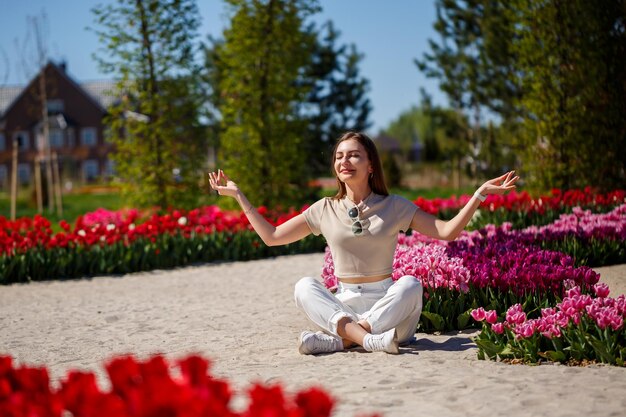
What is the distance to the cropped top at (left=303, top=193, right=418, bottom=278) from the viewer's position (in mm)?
5168

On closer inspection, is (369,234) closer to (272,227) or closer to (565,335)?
(272,227)

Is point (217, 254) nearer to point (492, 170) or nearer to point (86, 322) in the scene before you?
point (86, 322)

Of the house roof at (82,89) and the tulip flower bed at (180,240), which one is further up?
the house roof at (82,89)

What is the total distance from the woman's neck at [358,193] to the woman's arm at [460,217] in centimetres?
39

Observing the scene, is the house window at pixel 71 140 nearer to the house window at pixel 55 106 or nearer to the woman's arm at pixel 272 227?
the house window at pixel 55 106

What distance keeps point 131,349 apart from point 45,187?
20688 mm

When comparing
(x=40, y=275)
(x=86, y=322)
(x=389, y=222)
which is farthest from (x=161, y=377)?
(x=40, y=275)

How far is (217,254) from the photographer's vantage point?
10.8 m

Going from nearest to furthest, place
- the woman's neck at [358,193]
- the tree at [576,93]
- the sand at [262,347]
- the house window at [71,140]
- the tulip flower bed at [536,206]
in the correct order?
the sand at [262,347]
the woman's neck at [358,193]
the tulip flower bed at [536,206]
the tree at [576,93]
the house window at [71,140]

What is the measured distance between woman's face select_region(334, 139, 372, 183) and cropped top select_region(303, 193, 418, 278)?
21 centimetres

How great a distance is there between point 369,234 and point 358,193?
1.09 ft

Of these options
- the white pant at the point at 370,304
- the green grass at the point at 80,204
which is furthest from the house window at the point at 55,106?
the white pant at the point at 370,304

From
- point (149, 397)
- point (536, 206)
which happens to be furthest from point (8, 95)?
point (149, 397)

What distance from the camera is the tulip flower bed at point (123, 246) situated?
959 cm
